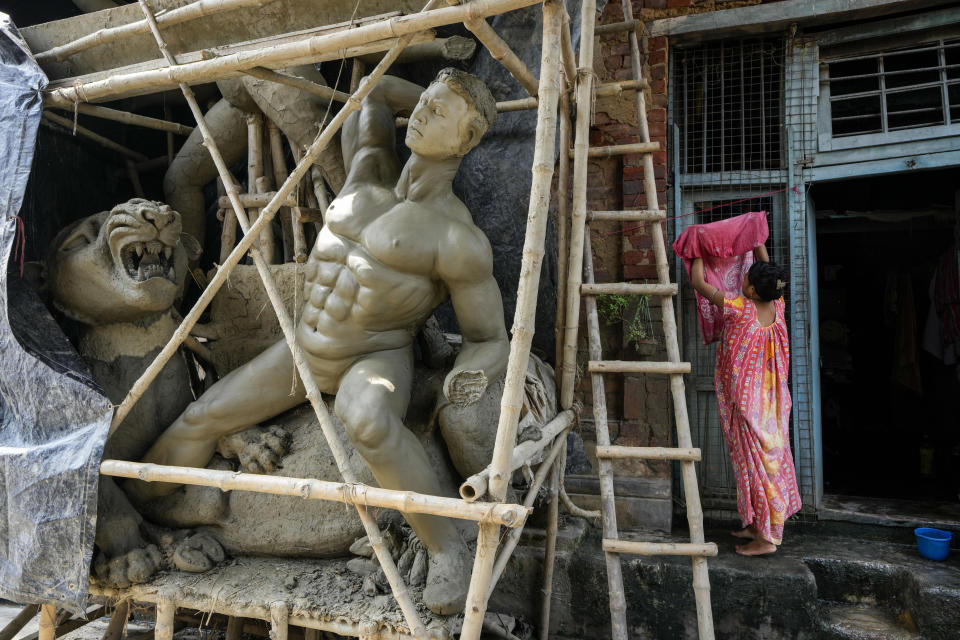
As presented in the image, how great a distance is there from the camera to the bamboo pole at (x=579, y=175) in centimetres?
270

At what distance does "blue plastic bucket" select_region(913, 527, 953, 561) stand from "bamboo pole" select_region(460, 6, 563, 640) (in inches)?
114

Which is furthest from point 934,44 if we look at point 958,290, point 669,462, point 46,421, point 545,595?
point 46,421

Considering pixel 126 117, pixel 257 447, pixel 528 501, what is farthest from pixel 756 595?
pixel 126 117

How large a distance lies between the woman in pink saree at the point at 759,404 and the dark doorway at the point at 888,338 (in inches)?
70.9

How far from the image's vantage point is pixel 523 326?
188cm

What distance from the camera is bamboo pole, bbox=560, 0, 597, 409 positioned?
2.70 m

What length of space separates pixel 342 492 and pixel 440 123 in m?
1.35

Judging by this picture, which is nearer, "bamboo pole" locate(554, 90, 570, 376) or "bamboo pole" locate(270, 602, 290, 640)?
"bamboo pole" locate(270, 602, 290, 640)

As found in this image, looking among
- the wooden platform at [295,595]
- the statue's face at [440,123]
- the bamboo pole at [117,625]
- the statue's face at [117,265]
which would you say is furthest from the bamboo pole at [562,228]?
the bamboo pole at [117,625]

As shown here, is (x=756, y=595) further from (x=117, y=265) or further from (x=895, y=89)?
(x=117, y=265)

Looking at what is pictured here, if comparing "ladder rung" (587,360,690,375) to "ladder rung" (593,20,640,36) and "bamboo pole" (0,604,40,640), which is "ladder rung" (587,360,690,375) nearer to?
"ladder rung" (593,20,640,36)

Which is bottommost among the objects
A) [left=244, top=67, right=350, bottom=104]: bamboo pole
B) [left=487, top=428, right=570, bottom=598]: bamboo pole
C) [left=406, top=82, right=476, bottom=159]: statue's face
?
[left=487, top=428, right=570, bottom=598]: bamboo pole

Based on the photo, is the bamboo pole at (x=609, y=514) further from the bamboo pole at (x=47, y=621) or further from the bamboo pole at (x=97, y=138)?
the bamboo pole at (x=97, y=138)

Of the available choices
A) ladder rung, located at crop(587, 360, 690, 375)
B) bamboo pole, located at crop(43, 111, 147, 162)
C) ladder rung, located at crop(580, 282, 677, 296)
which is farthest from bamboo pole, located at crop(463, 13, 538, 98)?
bamboo pole, located at crop(43, 111, 147, 162)
